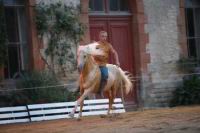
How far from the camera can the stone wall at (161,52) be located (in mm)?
17281

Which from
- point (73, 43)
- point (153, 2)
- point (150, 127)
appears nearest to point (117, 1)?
point (153, 2)

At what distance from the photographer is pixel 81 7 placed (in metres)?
15.9

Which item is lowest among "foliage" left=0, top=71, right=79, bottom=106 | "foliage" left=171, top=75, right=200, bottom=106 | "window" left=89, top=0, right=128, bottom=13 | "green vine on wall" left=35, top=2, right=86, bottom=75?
"foliage" left=171, top=75, right=200, bottom=106

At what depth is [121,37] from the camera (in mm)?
17125

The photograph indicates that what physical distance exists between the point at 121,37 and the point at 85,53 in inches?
192

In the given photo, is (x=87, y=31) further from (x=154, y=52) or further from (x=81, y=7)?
(x=154, y=52)

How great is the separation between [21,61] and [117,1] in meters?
3.66

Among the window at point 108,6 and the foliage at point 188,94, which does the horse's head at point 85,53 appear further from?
the foliage at point 188,94

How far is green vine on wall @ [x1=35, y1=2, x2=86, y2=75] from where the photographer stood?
15094 millimetres

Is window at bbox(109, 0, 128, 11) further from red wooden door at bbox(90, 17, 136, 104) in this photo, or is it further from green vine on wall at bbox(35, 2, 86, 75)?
green vine on wall at bbox(35, 2, 86, 75)

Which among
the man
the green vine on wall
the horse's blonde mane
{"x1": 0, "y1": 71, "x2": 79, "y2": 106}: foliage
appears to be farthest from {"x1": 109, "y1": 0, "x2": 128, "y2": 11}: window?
the horse's blonde mane

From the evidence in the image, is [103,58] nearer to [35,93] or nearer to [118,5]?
[35,93]

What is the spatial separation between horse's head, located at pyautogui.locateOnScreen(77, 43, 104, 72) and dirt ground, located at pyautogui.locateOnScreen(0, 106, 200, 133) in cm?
126

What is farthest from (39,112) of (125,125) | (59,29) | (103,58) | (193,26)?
(193,26)
